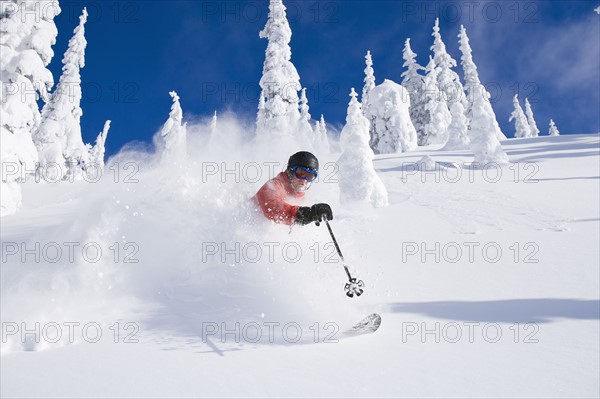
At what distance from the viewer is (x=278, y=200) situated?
16.4 feet

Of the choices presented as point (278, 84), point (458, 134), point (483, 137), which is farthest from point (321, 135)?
point (483, 137)

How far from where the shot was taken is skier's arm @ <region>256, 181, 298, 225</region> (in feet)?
16.0

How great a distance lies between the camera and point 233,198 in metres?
5.75

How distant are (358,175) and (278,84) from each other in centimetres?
1605

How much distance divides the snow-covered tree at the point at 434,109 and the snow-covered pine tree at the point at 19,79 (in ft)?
129

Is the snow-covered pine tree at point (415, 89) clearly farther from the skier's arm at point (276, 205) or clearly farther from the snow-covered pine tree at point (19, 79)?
the skier's arm at point (276, 205)

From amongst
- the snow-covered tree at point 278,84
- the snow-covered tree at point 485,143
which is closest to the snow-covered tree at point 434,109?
the snow-covered tree at point 485,143

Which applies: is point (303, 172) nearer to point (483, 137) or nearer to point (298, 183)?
point (298, 183)

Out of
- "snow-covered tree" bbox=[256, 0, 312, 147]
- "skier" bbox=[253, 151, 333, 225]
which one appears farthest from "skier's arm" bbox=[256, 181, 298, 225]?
"snow-covered tree" bbox=[256, 0, 312, 147]

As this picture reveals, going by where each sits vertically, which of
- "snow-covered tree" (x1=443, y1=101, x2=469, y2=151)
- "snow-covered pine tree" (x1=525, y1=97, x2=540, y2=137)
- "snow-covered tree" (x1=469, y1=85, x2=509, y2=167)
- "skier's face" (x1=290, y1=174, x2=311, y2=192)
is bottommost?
"skier's face" (x1=290, y1=174, x2=311, y2=192)

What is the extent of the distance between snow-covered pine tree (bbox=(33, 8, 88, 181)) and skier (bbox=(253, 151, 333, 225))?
32294 millimetres

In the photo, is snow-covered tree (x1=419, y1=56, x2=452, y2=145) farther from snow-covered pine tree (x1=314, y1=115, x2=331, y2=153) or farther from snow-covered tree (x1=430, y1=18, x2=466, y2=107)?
snow-covered pine tree (x1=314, y1=115, x2=331, y2=153)

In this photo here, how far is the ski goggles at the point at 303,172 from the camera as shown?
5.23 metres

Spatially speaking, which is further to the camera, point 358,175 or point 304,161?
point 358,175
